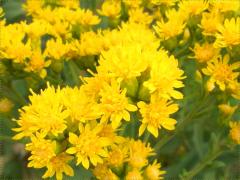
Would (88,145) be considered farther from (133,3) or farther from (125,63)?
(133,3)

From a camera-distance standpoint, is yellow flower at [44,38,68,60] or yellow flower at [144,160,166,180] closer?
yellow flower at [144,160,166,180]

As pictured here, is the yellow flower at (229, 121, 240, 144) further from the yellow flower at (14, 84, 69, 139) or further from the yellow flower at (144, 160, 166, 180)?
the yellow flower at (14, 84, 69, 139)

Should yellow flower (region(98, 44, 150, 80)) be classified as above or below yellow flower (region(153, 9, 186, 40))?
below

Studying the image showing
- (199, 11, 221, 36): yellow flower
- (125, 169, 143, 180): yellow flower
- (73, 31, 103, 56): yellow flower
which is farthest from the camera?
(73, 31, 103, 56): yellow flower

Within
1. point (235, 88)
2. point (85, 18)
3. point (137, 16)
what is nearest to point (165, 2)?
point (137, 16)

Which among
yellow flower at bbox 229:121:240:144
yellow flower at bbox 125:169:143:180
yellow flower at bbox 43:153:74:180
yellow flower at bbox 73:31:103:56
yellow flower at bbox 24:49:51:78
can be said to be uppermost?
yellow flower at bbox 73:31:103:56

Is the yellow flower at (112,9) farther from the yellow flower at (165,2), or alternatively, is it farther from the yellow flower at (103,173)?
the yellow flower at (103,173)

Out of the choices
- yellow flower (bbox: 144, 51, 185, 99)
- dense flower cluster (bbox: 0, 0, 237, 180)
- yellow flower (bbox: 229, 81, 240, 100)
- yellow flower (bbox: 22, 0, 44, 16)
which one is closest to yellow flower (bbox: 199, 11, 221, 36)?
dense flower cluster (bbox: 0, 0, 237, 180)
